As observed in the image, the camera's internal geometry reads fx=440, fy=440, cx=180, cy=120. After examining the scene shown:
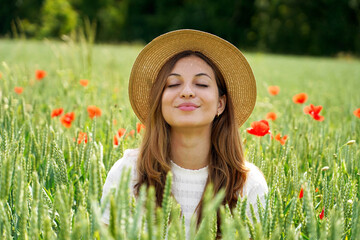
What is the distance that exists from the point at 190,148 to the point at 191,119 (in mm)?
147

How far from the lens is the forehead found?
5.51 ft

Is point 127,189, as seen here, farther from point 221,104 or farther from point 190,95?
point 221,104

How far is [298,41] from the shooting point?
3166cm

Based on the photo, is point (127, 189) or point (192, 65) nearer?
point (127, 189)

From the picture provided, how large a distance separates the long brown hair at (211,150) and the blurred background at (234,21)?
94.0ft

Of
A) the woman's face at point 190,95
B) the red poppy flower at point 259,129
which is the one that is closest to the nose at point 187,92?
the woman's face at point 190,95

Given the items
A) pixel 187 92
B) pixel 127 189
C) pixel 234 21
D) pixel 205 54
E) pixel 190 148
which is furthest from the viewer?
pixel 234 21

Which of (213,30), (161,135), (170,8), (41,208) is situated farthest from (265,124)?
(170,8)

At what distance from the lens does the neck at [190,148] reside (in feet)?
5.43

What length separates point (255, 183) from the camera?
1.59 metres

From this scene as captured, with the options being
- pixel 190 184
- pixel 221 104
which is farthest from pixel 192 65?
pixel 190 184

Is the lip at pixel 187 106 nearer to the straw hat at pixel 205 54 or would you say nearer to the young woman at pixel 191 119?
the young woman at pixel 191 119

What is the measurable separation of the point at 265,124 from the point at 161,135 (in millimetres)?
455

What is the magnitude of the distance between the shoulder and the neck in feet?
0.58
